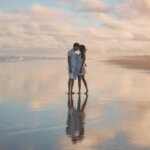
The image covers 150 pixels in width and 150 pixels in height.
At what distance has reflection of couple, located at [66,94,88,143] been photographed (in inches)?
347

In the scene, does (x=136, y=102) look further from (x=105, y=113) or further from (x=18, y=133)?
(x=18, y=133)

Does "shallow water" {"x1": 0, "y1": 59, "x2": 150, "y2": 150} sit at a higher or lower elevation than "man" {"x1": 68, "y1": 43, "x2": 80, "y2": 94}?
lower

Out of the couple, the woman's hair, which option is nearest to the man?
the couple

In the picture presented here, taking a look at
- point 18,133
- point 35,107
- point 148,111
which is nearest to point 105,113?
point 148,111

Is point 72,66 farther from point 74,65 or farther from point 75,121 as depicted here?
point 75,121

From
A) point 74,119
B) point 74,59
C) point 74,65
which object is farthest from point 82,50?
point 74,119

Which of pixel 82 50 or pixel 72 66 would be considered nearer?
pixel 82 50

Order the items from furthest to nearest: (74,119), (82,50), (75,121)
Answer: (82,50) < (74,119) < (75,121)

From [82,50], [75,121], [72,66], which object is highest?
[82,50]

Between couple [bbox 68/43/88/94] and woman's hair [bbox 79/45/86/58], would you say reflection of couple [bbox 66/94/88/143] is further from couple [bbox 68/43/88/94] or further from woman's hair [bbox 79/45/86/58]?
woman's hair [bbox 79/45/86/58]

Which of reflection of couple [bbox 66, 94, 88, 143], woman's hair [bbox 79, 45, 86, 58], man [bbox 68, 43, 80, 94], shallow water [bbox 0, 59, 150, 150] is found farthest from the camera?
man [bbox 68, 43, 80, 94]

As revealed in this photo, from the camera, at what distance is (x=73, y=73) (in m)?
16.3

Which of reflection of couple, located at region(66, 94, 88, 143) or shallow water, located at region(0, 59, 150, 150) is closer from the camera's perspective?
shallow water, located at region(0, 59, 150, 150)

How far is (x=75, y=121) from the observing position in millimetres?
10516
